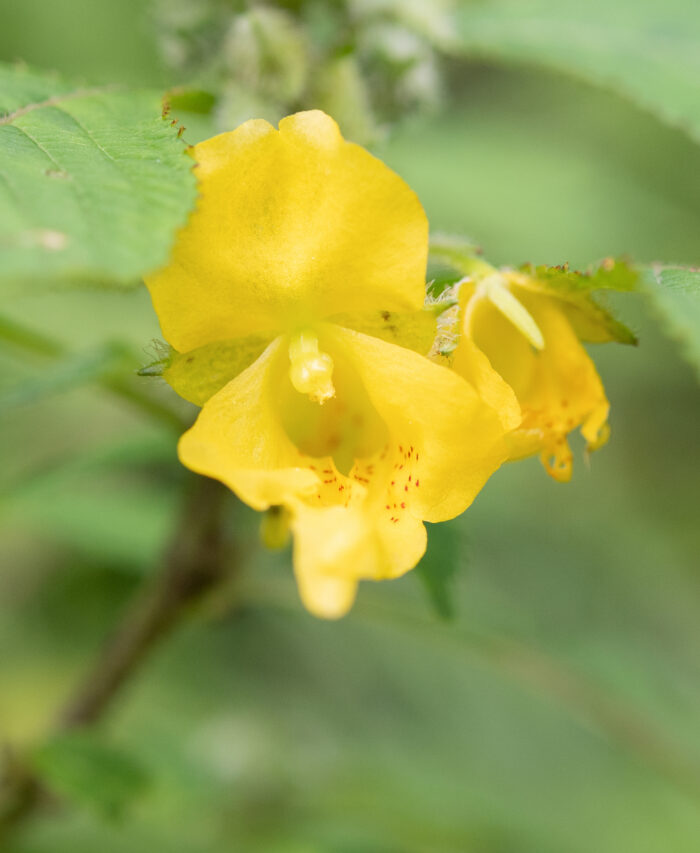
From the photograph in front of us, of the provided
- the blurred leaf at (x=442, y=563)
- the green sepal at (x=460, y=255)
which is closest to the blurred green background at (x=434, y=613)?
the blurred leaf at (x=442, y=563)

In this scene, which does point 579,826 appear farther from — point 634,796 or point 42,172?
point 42,172

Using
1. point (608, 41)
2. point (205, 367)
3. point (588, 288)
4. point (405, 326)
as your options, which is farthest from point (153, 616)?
point (608, 41)

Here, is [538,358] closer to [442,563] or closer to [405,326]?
[405,326]

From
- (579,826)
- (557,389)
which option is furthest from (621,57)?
(579,826)

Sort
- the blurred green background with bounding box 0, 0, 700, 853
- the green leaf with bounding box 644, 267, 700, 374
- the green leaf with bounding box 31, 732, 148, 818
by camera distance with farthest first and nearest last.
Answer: the blurred green background with bounding box 0, 0, 700, 853 → the green leaf with bounding box 31, 732, 148, 818 → the green leaf with bounding box 644, 267, 700, 374

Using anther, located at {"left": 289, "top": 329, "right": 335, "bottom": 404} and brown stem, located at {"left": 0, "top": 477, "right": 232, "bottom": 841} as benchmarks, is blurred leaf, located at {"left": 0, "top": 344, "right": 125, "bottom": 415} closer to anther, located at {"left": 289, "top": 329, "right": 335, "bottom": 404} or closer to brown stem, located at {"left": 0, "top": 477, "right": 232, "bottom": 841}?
brown stem, located at {"left": 0, "top": 477, "right": 232, "bottom": 841}

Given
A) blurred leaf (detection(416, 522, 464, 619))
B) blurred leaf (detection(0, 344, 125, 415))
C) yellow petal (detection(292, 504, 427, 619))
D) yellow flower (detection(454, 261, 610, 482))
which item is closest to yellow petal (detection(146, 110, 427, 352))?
yellow flower (detection(454, 261, 610, 482))
